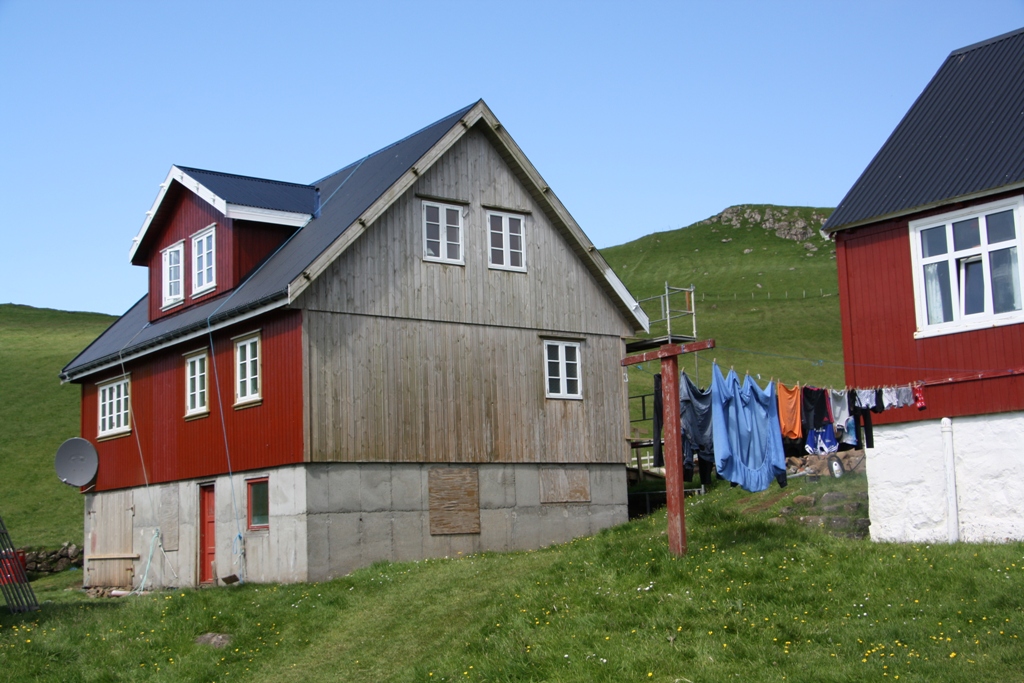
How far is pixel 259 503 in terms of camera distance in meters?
24.8

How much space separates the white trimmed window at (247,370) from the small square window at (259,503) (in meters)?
1.95

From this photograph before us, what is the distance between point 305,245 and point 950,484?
50.3 ft

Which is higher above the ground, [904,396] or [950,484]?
[904,396]

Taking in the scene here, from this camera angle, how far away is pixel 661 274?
138m

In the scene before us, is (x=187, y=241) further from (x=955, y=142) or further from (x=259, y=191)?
(x=955, y=142)

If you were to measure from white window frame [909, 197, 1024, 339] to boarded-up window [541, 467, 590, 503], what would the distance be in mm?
10958

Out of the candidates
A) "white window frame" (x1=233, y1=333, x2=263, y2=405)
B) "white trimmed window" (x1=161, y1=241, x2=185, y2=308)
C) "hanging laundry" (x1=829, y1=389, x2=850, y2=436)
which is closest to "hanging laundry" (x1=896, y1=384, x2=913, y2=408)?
"hanging laundry" (x1=829, y1=389, x2=850, y2=436)

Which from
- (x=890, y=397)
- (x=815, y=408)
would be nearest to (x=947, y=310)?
(x=890, y=397)

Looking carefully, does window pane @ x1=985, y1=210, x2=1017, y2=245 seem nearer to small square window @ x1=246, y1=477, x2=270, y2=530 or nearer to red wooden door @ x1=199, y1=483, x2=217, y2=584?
small square window @ x1=246, y1=477, x2=270, y2=530

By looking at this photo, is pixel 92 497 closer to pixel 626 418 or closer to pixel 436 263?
pixel 436 263

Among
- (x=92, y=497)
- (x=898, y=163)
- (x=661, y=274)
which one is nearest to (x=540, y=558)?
(x=898, y=163)

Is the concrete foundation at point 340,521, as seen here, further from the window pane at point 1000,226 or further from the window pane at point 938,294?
the window pane at point 1000,226

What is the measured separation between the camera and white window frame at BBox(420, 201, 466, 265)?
26.1 m

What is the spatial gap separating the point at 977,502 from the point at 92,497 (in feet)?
82.7
